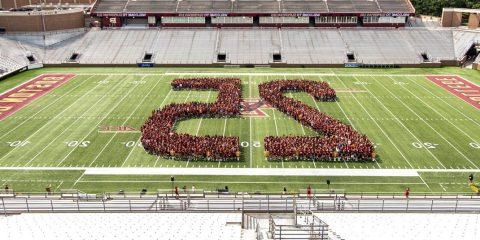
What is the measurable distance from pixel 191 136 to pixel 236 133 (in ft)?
11.2

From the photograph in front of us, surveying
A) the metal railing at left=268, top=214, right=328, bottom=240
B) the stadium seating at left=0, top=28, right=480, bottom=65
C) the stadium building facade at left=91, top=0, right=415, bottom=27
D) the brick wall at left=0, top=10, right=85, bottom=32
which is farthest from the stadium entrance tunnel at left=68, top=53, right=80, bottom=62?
the metal railing at left=268, top=214, right=328, bottom=240

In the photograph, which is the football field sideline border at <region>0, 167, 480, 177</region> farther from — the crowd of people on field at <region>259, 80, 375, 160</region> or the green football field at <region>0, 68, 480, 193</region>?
the crowd of people on field at <region>259, 80, 375, 160</region>

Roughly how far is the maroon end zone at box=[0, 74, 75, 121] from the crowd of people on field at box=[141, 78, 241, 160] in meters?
11.3

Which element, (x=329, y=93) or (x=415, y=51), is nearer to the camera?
(x=329, y=93)

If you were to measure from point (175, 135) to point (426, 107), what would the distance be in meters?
18.2

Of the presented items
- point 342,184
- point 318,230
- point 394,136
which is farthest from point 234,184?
point 394,136

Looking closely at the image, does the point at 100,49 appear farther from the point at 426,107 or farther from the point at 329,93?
the point at 426,107

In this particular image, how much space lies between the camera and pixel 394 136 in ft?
83.9

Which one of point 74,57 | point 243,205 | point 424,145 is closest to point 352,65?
point 424,145

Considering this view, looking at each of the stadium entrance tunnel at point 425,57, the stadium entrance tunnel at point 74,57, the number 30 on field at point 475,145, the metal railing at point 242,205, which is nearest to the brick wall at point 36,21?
the stadium entrance tunnel at point 74,57

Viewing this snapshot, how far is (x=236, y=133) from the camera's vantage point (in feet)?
84.8

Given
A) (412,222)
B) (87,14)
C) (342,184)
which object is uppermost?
(87,14)

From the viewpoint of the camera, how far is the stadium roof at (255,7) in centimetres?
5462

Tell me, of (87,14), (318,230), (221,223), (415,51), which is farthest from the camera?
(87,14)
